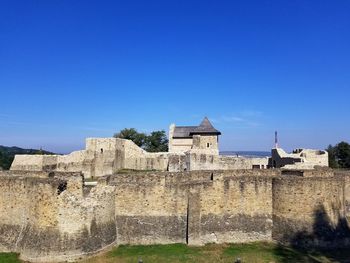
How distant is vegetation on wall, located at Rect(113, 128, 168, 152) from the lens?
55844 millimetres

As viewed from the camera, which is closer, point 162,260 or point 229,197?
point 162,260

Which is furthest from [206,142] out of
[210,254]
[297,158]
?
[210,254]

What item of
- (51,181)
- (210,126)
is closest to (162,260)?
(51,181)

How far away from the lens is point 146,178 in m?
20.1

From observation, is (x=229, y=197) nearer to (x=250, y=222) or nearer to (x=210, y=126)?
(x=250, y=222)

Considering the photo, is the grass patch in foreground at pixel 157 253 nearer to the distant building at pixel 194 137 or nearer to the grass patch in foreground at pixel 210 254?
the grass patch in foreground at pixel 210 254

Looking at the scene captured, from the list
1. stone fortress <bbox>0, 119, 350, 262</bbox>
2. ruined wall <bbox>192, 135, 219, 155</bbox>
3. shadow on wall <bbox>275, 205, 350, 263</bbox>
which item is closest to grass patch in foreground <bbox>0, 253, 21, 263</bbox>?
stone fortress <bbox>0, 119, 350, 262</bbox>

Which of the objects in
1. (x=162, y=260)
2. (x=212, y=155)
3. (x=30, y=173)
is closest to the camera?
(x=162, y=260)

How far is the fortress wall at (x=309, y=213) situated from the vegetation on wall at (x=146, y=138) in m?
36.0

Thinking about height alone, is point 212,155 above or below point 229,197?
above

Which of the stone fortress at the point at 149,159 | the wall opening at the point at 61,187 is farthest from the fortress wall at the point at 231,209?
the stone fortress at the point at 149,159

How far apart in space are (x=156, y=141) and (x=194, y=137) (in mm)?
19185

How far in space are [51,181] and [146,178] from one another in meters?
4.70

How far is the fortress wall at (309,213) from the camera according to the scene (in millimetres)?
19312
